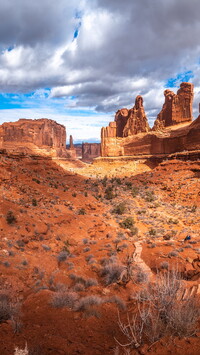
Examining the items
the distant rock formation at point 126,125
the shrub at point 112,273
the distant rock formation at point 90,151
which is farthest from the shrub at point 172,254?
the distant rock formation at point 90,151

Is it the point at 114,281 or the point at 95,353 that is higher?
the point at 95,353

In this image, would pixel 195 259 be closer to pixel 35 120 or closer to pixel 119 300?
pixel 119 300

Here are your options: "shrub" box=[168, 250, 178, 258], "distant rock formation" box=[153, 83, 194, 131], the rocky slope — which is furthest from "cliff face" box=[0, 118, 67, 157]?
"shrub" box=[168, 250, 178, 258]

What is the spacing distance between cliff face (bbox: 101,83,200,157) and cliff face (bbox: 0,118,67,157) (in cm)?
3390

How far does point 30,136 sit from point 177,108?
2683 inches

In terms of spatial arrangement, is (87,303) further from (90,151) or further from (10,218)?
(90,151)

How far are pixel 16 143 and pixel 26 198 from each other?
84.4 m

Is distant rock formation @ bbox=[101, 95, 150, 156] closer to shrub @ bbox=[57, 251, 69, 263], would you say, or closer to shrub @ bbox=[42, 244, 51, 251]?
shrub @ bbox=[42, 244, 51, 251]

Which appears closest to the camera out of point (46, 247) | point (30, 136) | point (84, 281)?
point (84, 281)

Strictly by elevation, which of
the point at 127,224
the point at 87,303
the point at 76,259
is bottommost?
the point at 127,224

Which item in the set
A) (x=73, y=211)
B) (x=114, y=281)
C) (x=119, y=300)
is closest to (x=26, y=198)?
Result: (x=73, y=211)

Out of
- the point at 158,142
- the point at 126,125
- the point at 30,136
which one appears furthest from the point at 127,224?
the point at 30,136

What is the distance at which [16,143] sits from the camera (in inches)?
3558

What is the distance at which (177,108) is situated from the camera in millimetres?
48219
